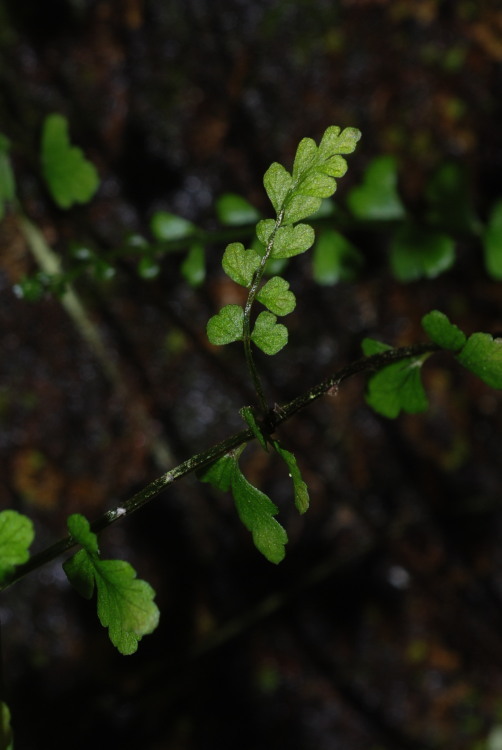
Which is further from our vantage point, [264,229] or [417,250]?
[417,250]

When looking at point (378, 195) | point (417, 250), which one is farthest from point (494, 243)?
point (378, 195)

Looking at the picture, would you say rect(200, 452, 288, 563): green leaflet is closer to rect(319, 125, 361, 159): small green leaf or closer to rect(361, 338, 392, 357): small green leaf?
rect(361, 338, 392, 357): small green leaf

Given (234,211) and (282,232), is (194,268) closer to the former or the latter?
(234,211)

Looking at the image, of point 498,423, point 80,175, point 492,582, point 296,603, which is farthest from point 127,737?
point 80,175

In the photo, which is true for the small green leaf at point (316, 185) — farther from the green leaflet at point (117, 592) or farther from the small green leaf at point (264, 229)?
the green leaflet at point (117, 592)

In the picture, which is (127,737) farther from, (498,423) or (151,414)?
(498,423)

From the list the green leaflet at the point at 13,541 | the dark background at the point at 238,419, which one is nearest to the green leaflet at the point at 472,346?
the green leaflet at the point at 13,541
